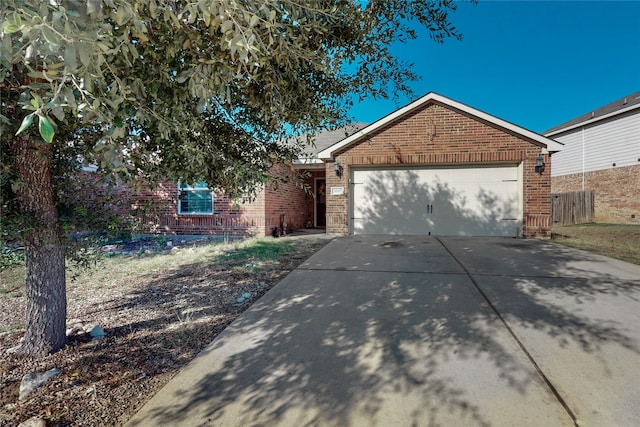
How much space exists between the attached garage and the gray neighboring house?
34.3 feet

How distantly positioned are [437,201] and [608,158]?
13838 mm

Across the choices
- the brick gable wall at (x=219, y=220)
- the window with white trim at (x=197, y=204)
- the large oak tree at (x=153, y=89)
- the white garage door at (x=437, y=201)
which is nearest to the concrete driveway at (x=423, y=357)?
the large oak tree at (x=153, y=89)

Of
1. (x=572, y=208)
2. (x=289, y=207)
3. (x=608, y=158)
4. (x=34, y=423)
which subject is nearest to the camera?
(x=34, y=423)

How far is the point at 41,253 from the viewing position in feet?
8.06

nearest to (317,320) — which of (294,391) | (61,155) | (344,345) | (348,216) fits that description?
(344,345)

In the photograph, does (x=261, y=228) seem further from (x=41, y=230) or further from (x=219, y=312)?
(x=41, y=230)

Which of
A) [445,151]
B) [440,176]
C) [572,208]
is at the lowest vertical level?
[572,208]

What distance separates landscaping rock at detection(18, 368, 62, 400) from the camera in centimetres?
198

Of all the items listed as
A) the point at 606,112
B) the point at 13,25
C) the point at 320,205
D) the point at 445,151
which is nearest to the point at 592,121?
the point at 606,112

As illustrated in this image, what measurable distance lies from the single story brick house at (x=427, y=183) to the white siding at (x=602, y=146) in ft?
35.7

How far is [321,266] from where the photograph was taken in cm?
529

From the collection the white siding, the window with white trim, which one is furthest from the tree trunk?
the white siding

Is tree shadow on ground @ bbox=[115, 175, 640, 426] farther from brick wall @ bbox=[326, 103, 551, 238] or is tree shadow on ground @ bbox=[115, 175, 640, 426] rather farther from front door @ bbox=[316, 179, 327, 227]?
front door @ bbox=[316, 179, 327, 227]

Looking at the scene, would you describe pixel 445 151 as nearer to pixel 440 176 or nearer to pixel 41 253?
pixel 440 176
